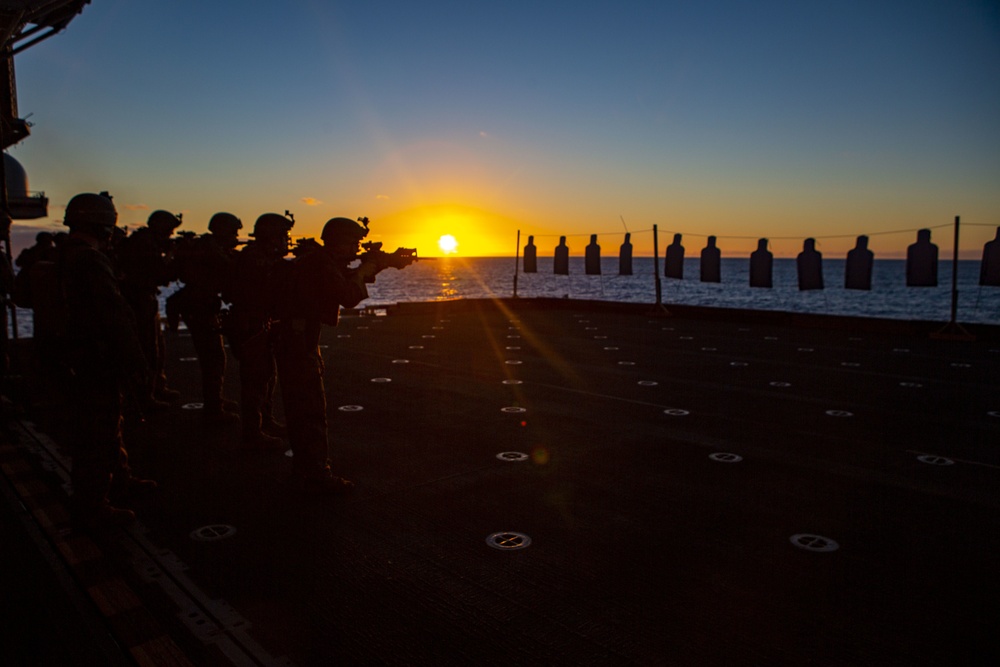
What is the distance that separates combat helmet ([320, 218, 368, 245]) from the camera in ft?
15.1

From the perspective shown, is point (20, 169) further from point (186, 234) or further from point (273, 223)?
point (273, 223)

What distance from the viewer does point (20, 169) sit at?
26.5 metres

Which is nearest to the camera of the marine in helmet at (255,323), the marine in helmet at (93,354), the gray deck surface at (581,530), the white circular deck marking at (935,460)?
the gray deck surface at (581,530)

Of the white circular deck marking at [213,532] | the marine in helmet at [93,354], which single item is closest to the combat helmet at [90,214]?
the marine in helmet at [93,354]

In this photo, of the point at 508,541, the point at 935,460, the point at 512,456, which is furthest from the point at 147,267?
the point at 935,460

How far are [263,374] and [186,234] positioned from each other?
7.28ft

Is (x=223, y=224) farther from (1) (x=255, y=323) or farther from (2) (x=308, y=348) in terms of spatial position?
(2) (x=308, y=348)

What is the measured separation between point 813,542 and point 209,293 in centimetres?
595

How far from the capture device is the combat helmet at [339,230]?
4617 mm

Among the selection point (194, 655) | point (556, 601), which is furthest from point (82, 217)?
point (556, 601)

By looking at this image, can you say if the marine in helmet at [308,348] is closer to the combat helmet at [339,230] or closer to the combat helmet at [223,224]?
the combat helmet at [339,230]

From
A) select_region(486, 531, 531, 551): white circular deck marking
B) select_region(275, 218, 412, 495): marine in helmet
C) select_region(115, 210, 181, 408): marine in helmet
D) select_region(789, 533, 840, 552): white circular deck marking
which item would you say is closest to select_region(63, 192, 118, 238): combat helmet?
select_region(275, 218, 412, 495): marine in helmet

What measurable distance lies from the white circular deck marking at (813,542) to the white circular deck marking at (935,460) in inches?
92.1

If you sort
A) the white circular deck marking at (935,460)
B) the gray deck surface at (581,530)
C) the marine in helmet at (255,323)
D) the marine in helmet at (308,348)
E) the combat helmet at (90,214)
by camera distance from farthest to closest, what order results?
the marine in helmet at (255,323), the white circular deck marking at (935,460), the marine in helmet at (308,348), the combat helmet at (90,214), the gray deck surface at (581,530)
